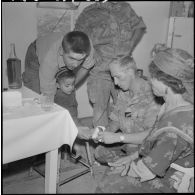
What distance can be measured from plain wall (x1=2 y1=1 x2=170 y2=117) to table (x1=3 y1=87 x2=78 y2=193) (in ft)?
1.72

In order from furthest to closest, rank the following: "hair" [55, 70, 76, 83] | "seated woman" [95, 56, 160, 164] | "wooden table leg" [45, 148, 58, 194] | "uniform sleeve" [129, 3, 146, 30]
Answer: "uniform sleeve" [129, 3, 146, 30]
"hair" [55, 70, 76, 83]
"seated woman" [95, 56, 160, 164]
"wooden table leg" [45, 148, 58, 194]

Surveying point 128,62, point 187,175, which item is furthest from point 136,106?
point 187,175

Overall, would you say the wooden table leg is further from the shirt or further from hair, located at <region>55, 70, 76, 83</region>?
hair, located at <region>55, 70, 76, 83</region>

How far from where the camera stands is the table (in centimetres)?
129

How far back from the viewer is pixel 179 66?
1.02 meters

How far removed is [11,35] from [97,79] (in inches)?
35.0

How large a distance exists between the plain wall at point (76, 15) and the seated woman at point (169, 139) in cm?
105

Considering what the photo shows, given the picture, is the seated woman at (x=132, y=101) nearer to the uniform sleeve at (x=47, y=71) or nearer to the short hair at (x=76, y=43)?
the short hair at (x=76, y=43)

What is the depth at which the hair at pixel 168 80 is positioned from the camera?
42.2 inches

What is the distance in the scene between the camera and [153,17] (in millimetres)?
3512

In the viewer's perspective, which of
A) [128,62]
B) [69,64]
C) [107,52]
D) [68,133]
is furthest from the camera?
[107,52]

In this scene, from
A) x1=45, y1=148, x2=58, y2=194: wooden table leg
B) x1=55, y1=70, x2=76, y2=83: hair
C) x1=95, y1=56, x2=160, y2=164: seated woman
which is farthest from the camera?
x1=55, y1=70, x2=76, y2=83: hair

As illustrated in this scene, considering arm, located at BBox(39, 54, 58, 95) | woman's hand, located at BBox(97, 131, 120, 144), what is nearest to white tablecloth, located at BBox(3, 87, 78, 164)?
woman's hand, located at BBox(97, 131, 120, 144)

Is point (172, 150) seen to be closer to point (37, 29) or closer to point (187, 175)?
point (187, 175)
